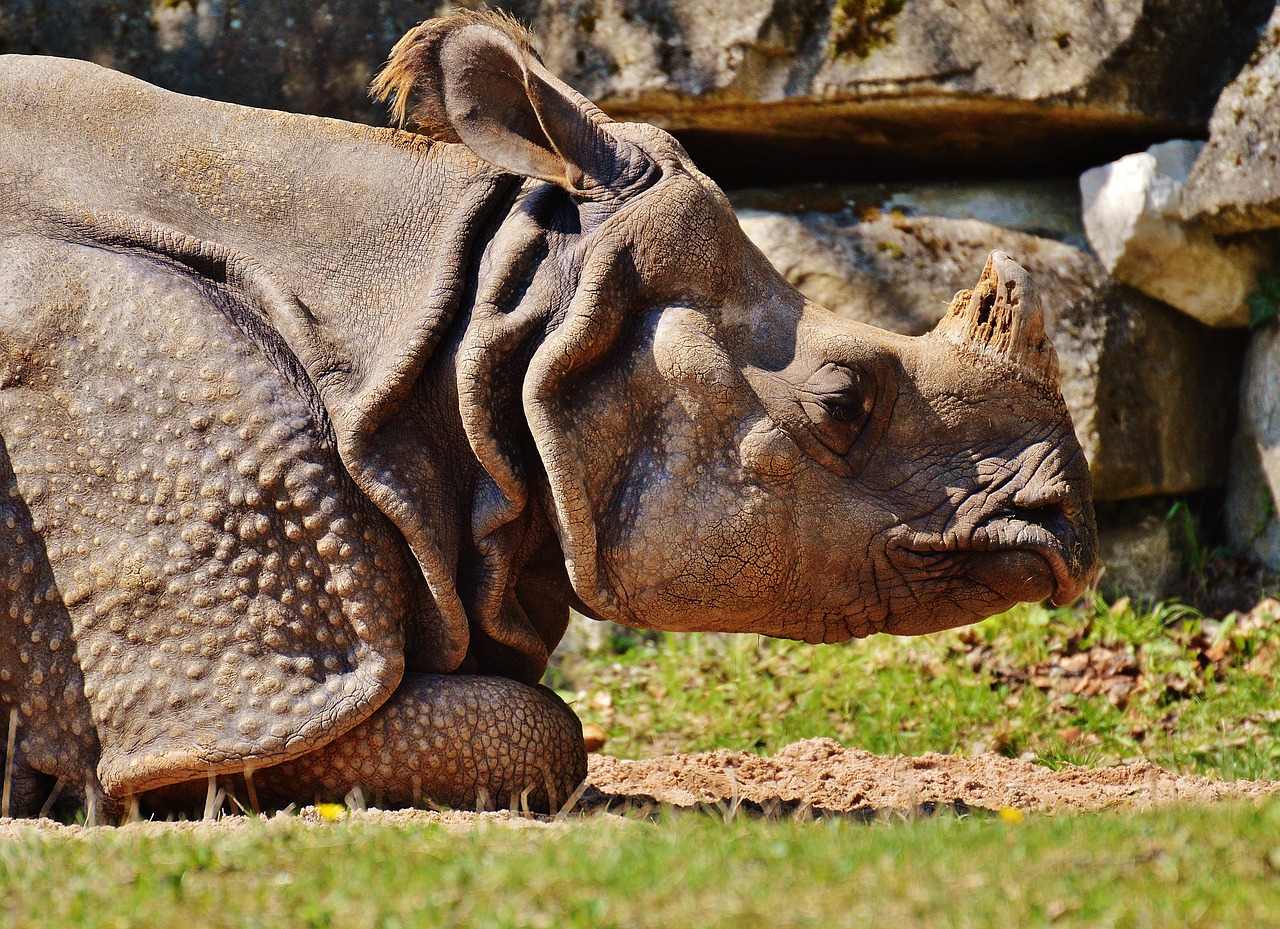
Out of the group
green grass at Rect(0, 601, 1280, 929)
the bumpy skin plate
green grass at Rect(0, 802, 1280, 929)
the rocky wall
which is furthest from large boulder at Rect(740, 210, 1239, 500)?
green grass at Rect(0, 802, 1280, 929)

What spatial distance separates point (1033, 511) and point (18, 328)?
2864 mm

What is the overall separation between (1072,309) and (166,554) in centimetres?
496

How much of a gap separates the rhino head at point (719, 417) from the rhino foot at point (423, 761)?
0.45 meters

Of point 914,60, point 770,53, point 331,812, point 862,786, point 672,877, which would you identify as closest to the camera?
point 672,877

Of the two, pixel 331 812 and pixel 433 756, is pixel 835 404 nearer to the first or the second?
pixel 433 756

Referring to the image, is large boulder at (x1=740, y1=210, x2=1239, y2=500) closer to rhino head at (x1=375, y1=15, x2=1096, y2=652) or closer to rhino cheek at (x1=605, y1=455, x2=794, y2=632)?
rhino head at (x1=375, y1=15, x2=1096, y2=652)

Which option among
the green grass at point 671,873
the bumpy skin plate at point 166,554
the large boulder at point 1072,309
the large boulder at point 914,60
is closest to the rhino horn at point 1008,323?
the green grass at point 671,873

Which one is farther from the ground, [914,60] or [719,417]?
[914,60]

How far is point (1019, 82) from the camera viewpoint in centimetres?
737

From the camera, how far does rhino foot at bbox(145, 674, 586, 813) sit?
4.15 m

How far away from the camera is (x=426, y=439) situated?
14.4 feet

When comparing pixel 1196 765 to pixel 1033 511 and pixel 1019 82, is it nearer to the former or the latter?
pixel 1033 511

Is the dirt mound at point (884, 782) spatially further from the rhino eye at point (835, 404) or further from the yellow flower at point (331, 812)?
the yellow flower at point (331, 812)

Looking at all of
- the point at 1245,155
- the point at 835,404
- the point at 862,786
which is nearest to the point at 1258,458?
the point at 1245,155
